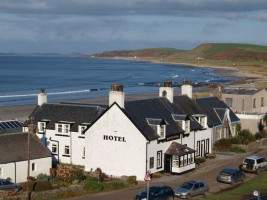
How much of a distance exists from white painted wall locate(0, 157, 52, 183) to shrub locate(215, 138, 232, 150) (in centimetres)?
2057

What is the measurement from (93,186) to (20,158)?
8.61 meters

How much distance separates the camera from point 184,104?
2095 inches

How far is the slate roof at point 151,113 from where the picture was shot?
43906 millimetres

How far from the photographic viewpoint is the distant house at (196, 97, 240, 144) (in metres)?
56.4

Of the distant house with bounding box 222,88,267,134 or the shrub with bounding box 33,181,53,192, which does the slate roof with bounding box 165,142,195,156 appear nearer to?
the shrub with bounding box 33,181,53,192

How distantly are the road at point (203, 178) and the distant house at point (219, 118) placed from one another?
3.94 meters

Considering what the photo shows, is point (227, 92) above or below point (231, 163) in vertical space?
above

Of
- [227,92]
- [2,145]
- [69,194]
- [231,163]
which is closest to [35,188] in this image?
[69,194]

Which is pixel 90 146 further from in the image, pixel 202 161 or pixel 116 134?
pixel 202 161

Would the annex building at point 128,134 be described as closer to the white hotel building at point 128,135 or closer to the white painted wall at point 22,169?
the white hotel building at point 128,135

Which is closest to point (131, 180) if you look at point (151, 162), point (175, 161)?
point (151, 162)

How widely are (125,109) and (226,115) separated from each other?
1791cm

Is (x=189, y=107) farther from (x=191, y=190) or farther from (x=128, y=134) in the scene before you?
(x=191, y=190)

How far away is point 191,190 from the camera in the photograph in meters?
35.2
